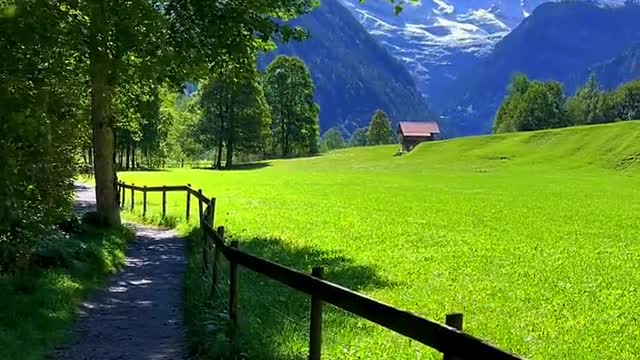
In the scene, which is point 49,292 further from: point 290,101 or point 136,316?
point 290,101

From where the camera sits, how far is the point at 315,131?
12375cm

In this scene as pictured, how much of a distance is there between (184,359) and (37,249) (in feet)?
19.8

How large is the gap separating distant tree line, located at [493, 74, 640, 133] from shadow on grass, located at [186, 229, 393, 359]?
461ft

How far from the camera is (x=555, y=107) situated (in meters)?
153

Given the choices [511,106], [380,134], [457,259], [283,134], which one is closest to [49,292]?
[457,259]

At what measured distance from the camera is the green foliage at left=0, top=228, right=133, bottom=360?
9.36 meters

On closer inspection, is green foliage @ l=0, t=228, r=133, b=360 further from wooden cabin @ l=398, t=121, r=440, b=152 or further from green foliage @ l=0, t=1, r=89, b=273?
wooden cabin @ l=398, t=121, r=440, b=152

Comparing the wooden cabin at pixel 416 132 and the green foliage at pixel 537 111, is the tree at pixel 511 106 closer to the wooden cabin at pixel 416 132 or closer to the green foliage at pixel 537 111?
the green foliage at pixel 537 111

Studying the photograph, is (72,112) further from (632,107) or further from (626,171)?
(632,107)

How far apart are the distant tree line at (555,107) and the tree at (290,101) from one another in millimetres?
51623

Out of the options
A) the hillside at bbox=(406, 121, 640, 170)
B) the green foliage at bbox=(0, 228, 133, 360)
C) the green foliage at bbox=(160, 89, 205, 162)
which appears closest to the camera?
the green foliage at bbox=(0, 228, 133, 360)

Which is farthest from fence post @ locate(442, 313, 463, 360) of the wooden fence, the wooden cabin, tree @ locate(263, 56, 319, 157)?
the wooden cabin

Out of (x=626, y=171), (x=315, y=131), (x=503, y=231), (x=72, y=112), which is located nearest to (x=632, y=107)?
(x=315, y=131)

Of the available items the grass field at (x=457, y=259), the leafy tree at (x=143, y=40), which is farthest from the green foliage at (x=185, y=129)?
the leafy tree at (x=143, y=40)
